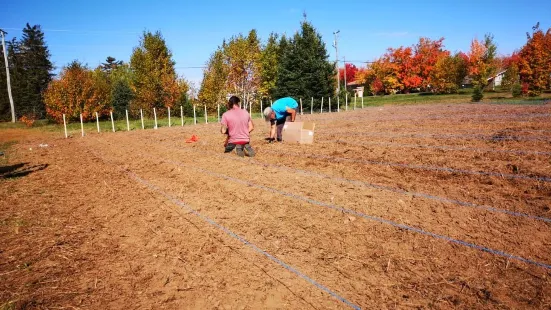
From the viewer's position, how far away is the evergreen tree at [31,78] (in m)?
36.7

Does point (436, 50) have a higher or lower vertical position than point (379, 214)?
higher

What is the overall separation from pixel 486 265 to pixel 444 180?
8.42 ft

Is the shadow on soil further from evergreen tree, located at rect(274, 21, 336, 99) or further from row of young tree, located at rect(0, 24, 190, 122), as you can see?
evergreen tree, located at rect(274, 21, 336, 99)

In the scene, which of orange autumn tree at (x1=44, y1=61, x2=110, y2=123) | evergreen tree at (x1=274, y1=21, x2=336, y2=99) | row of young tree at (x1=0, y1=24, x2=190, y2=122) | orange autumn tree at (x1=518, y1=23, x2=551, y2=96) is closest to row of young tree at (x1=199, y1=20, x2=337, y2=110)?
evergreen tree at (x1=274, y1=21, x2=336, y2=99)

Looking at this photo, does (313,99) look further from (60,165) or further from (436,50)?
Answer: (436,50)

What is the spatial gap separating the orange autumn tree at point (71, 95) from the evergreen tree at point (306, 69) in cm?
1600

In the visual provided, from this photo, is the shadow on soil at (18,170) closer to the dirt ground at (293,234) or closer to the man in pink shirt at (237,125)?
the dirt ground at (293,234)

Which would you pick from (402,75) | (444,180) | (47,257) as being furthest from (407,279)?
(402,75)

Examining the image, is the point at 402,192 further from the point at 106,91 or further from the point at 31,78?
the point at 31,78

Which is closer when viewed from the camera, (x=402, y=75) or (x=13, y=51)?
(x=13, y=51)

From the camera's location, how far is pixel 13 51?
4394 centimetres

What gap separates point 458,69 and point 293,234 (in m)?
48.4

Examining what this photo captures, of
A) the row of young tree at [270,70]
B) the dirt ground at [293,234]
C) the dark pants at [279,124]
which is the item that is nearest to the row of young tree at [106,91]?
the row of young tree at [270,70]

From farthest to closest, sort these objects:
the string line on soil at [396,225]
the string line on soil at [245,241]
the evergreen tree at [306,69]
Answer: the evergreen tree at [306,69] → the string line on soil at [396,225] → the string line on soil at [245,241]
